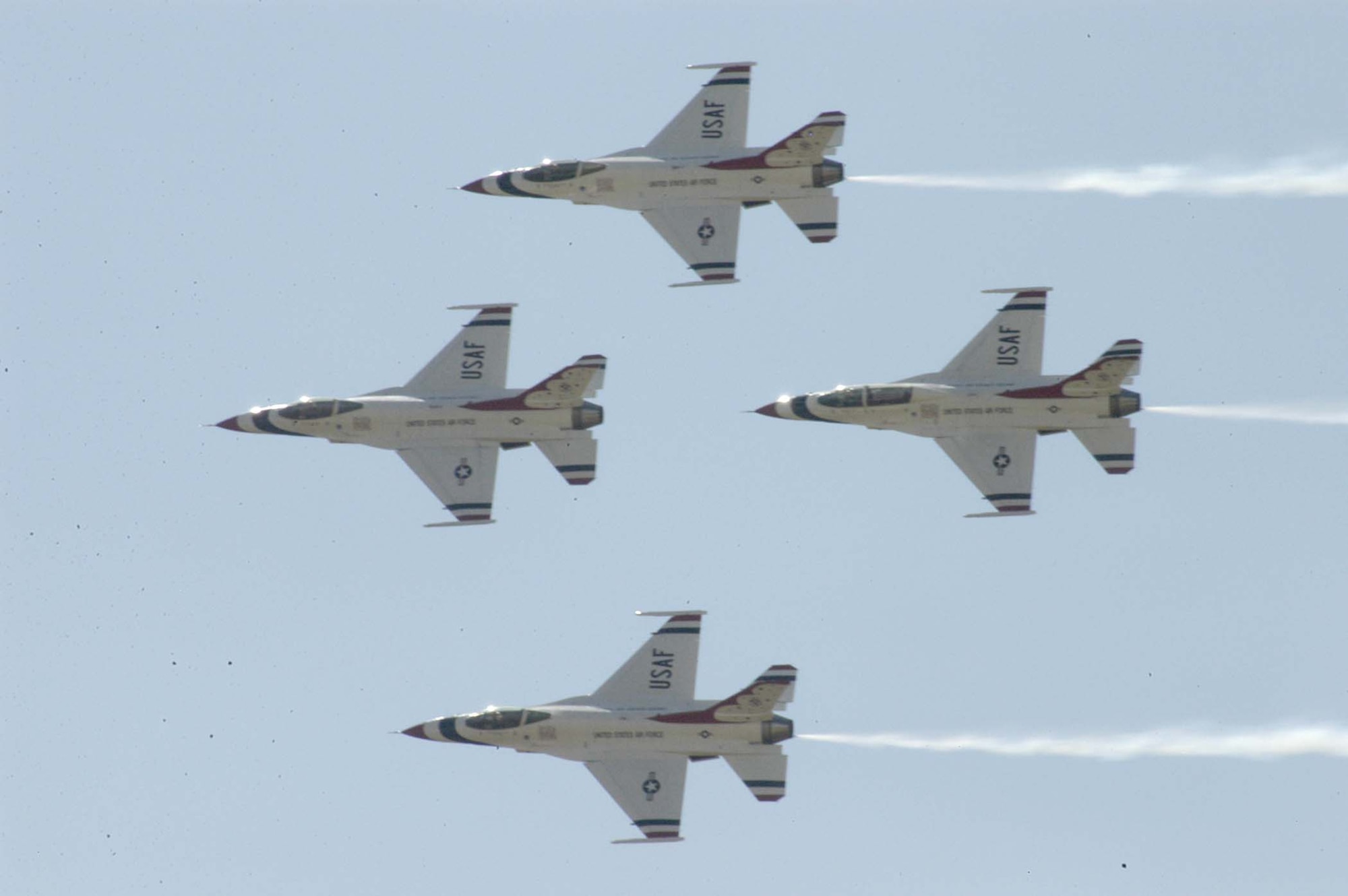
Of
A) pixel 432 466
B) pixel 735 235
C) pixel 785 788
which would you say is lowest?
pixel 785 788

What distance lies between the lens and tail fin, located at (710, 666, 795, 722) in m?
77.9

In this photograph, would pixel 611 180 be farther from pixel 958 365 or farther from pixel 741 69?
pixel 958 365

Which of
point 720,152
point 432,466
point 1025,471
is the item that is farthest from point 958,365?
point 432,466

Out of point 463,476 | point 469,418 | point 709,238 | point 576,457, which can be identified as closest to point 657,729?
point 576,457

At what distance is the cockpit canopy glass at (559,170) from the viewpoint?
8325 centimetres

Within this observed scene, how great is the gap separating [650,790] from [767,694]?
3950mm

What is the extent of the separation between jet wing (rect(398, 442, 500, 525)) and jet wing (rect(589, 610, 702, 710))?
17.7ft

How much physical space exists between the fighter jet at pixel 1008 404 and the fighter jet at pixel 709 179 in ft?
14.9

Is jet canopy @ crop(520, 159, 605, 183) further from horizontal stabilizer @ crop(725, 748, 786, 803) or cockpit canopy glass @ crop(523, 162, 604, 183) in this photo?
horizontal stabilizer @ crop(725, 748, 786, 803)

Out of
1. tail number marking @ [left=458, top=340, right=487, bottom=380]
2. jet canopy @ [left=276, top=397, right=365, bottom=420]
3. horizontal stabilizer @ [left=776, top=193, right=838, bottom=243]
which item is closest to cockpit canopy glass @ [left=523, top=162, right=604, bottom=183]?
tail number marking @ [left=458, top=340, right=487, bottom=380]

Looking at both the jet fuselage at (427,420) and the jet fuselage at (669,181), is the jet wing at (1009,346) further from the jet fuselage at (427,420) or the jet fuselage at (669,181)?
the jet fuselage at (427,420)

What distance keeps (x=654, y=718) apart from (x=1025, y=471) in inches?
444

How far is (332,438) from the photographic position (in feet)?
272

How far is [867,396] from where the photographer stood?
81500 mm
